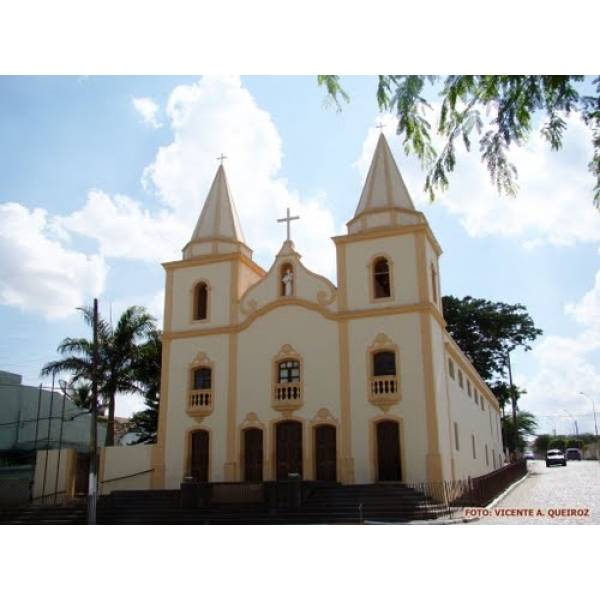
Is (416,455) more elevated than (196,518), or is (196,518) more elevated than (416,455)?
(416,455)

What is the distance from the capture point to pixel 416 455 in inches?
654

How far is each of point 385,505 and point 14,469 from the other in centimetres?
1290

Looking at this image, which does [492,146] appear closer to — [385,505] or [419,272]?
[385,505]

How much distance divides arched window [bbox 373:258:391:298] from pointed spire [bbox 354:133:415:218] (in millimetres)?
1623

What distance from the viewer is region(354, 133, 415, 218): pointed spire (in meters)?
19.0

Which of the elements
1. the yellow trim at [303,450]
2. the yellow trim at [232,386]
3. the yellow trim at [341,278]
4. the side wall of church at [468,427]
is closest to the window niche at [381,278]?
the yellow trim at [341,278]

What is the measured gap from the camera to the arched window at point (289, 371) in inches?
730

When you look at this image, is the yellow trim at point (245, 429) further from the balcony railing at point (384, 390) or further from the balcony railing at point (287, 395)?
the balcony railing at point (384, 390)

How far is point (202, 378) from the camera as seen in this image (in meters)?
19.7

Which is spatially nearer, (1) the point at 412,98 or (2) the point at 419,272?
(1) the point at 412,98

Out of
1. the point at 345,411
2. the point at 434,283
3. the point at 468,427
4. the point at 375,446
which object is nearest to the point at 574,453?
the point at 468,427

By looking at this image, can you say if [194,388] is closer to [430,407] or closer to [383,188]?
[430,407]

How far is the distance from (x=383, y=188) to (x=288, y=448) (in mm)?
8020

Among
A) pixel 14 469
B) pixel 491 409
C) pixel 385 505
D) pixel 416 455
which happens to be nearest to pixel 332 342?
pixel 416 455
